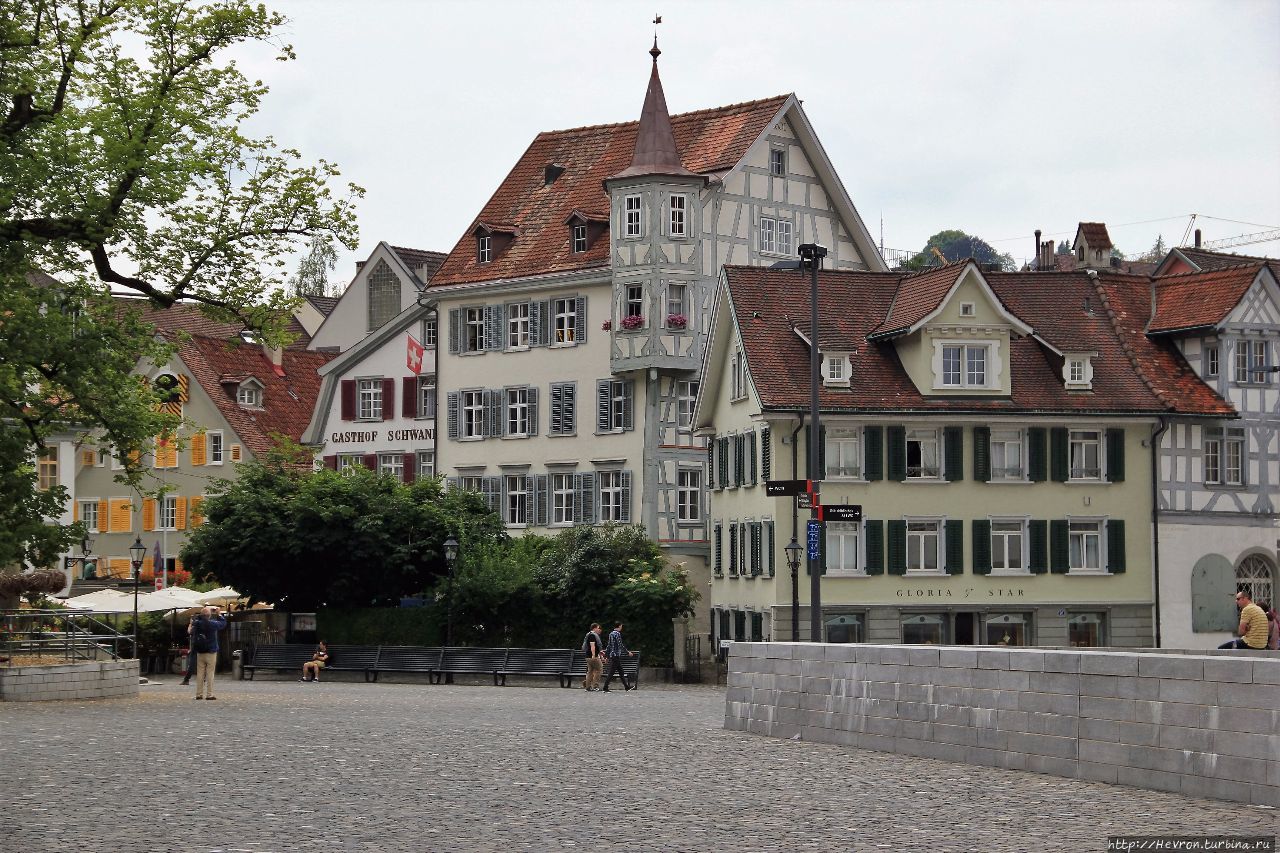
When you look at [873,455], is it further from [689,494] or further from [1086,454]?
[689,494]

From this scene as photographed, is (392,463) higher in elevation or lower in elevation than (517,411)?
lower

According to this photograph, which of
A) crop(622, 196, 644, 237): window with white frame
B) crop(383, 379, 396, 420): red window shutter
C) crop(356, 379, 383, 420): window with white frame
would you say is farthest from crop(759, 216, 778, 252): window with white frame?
crop(356, 379, 383, 420): window with white frame

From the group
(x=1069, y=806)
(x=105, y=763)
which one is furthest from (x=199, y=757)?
(x=1069, y=806)

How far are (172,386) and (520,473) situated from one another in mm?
27321

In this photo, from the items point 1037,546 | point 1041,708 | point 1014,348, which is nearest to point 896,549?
point 1037,546

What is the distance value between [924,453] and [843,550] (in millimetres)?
3300

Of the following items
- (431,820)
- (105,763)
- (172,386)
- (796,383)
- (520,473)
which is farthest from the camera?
(520,473)

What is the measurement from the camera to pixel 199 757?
20.5 meters

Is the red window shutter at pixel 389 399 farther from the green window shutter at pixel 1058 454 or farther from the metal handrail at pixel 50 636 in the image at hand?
the metal handrail at pixel 50 636


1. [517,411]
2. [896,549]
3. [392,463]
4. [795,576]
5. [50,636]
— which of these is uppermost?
[517,411]

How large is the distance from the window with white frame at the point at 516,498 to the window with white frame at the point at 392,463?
5732 millimetres

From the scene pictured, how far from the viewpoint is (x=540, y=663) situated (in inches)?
1938

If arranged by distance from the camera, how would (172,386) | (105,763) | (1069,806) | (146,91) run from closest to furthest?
(1069,806), (105,763), (146,91), (172,386)

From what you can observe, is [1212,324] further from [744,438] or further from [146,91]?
[146,91]
